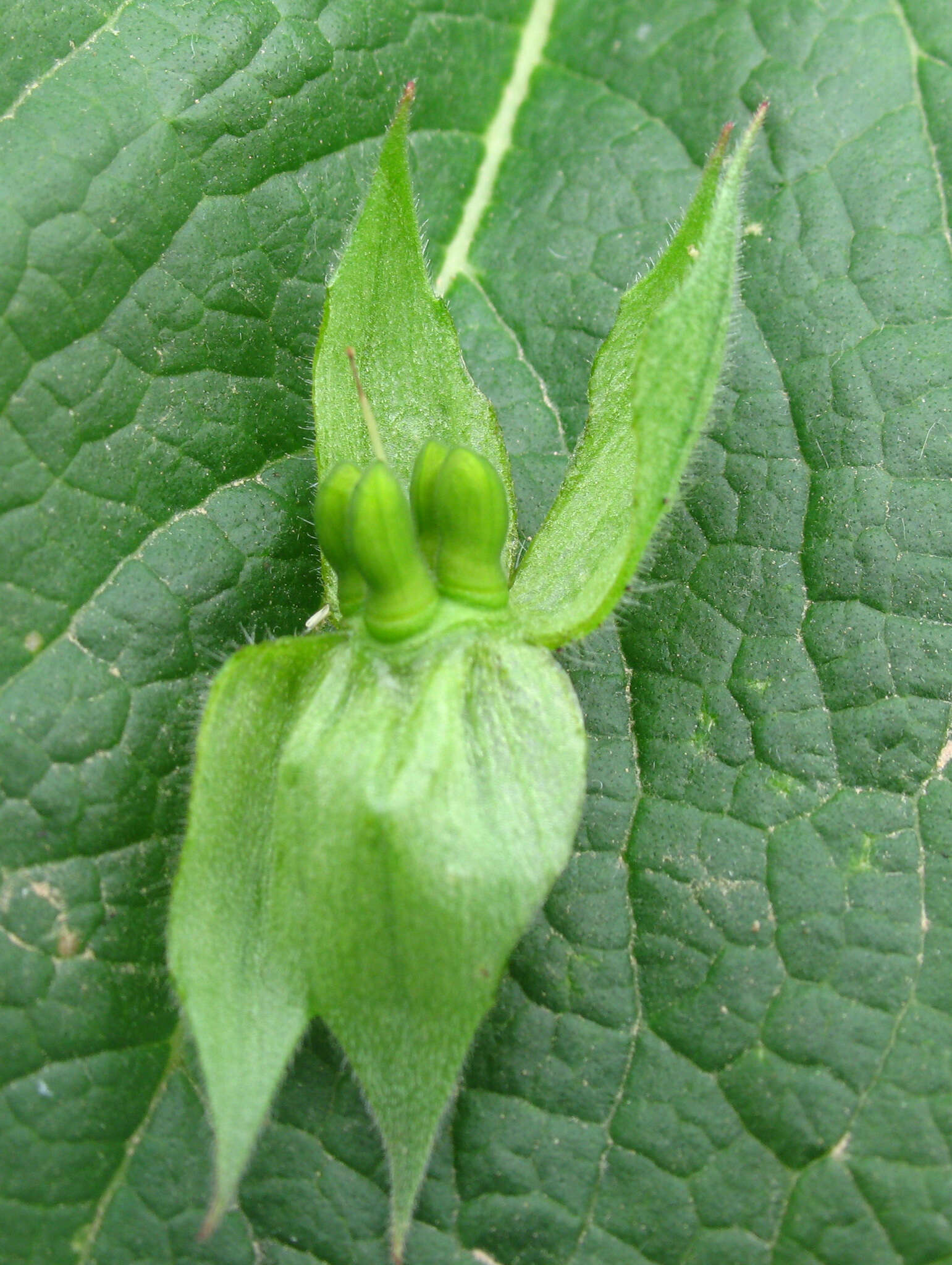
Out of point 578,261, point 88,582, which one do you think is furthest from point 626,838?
point 578,261

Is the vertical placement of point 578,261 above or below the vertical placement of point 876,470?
above

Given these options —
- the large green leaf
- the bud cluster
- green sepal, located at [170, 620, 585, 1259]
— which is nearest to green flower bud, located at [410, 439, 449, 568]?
the bud cluster

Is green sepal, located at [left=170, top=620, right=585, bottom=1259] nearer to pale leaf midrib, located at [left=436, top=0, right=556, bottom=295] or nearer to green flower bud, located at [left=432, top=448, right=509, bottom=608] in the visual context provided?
green flower bud, located at [left=432, top=448, right=509, bottom=608]

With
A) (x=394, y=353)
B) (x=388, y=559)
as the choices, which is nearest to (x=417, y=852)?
(x=388, y=559)

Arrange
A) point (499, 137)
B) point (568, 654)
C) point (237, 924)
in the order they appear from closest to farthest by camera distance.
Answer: point (237, 924), point (568, 654), point (499, 137)

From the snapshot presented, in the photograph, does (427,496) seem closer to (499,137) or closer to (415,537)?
(415,537)

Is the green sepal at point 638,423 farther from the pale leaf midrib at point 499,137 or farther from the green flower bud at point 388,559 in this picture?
the pale leaf midrib at point 499,137

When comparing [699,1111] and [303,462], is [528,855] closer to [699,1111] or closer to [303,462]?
[699,1111]
